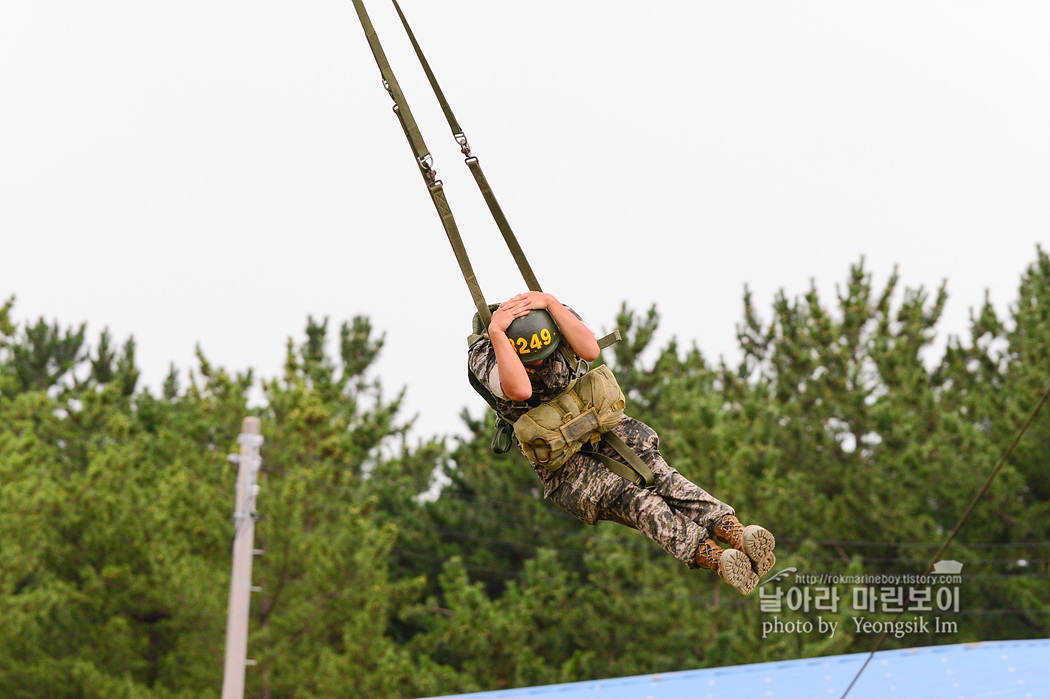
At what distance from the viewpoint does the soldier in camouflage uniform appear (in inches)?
165

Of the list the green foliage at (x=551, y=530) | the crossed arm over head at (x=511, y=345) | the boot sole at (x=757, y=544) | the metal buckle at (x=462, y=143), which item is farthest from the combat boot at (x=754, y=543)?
the green foliage at (x=551, y=530)

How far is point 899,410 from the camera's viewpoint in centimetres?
1889

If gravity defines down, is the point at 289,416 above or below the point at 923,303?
below

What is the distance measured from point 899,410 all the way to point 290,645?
433 inches

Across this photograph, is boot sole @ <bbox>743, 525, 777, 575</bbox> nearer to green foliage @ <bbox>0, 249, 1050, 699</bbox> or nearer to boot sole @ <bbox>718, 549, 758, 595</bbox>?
boot sole @ <bbox>718, 549, 758, 595</bbox>

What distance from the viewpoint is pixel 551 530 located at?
2206 cm

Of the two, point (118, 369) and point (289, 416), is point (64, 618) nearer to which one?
point (289, 416)

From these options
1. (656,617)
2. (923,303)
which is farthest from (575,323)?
→ (923,303)

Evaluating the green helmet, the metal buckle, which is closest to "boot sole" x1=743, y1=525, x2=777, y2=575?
the green helmet

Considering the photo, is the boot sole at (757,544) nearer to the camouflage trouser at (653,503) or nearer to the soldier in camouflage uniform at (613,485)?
the soldier in camouflage uniform at (613,485)

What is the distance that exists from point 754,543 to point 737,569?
0.15 m

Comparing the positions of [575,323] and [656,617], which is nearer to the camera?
[575,323]

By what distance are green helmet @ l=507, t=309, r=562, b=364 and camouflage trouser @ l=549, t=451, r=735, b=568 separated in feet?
1.98

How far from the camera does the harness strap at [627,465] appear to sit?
455 centimetres
